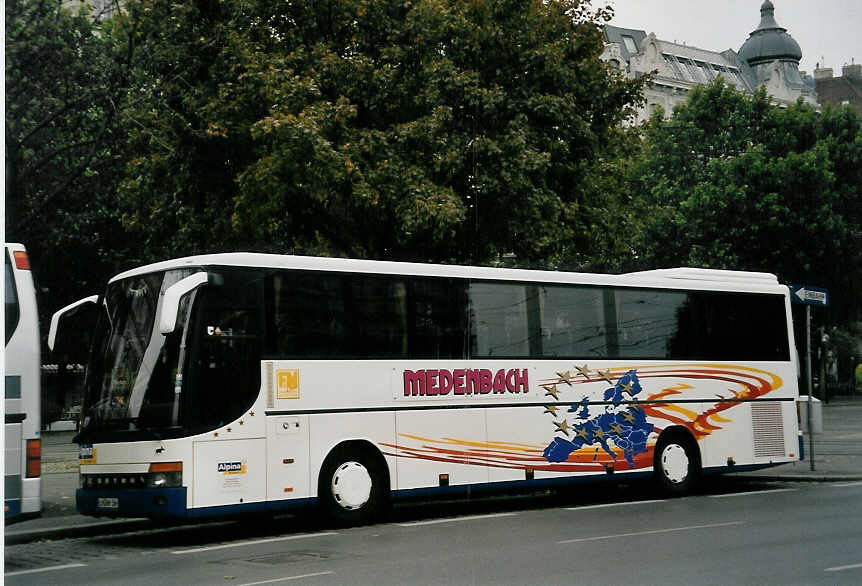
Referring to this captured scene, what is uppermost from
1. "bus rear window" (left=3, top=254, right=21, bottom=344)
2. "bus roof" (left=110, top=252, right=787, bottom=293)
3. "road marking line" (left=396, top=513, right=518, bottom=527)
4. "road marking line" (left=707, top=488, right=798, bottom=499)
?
"bus roof" (left=110, top=252, right=787, bottom=293)

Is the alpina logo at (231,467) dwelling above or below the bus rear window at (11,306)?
below

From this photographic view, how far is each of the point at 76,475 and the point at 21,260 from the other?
11448 millimetres

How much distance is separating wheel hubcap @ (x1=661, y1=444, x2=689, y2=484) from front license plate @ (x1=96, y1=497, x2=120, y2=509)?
8.54 meters

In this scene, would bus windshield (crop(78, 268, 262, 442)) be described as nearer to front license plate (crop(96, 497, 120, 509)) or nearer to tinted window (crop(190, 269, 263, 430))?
tinted window (crop(190, 269, 263, 430))

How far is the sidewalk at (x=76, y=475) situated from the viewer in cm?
1439

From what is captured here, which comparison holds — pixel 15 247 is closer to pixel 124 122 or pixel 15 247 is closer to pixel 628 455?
pixel 124 122

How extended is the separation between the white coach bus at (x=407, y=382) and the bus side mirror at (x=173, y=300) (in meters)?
0.02

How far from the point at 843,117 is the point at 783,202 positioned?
4.58 meters

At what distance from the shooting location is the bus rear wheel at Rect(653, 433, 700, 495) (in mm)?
18156

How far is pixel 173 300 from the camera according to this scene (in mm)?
12641

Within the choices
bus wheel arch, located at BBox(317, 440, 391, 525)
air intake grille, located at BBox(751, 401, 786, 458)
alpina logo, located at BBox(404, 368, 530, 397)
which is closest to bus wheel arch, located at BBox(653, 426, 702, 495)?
air intake grille, located at BBox(751, 401, 786, 458)

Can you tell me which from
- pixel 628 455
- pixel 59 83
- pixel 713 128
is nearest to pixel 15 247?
pixel 59 83

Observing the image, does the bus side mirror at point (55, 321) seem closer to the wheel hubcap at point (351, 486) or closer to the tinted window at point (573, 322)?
the wheel hubcap at point (351, 486)

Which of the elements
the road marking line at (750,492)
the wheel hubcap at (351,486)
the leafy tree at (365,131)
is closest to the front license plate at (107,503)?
the wheel hubcap at (351,486)
